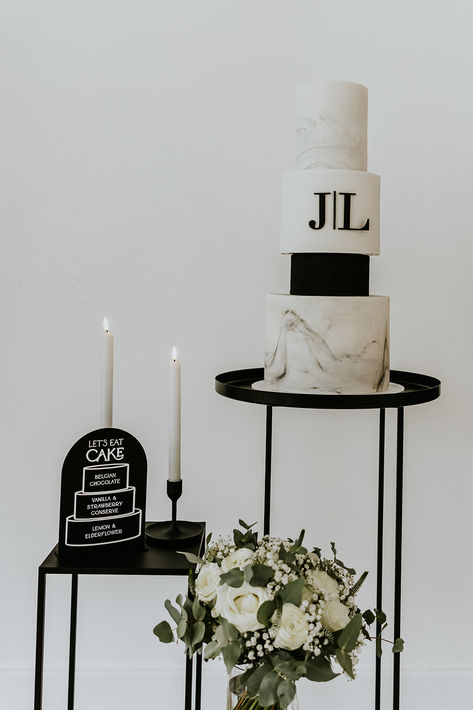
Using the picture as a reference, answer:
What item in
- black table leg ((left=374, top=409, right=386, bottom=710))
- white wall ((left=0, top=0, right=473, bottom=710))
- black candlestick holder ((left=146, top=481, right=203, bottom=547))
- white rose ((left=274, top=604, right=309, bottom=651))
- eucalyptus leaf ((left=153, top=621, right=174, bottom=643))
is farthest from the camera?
white wall ((left=0, top=0, right=473, bottom=710))

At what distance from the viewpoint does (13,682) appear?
1262 millimetres

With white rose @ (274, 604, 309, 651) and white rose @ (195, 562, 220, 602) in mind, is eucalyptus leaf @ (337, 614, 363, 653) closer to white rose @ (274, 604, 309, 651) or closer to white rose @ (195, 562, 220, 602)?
white rose @ (274, 604, 309, 651)

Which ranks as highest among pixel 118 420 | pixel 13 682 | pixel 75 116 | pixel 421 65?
pixel 421 65

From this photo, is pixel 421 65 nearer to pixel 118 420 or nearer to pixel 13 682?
pixel 118 420

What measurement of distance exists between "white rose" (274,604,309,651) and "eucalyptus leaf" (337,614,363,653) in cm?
6

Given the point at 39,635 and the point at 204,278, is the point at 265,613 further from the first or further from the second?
the point at 204,278

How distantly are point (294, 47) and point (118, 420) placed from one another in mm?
853

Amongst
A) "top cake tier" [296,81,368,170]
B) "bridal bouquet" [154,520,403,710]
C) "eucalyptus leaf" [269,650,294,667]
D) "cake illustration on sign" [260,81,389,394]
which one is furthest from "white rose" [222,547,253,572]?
"top cake tier" [296,81,368,170]

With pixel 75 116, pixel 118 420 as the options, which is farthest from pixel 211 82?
pixel 118 420

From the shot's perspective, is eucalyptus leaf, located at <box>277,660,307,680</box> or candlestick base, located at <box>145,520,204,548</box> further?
candlestick base, located at <box>145,520,204,548</box>

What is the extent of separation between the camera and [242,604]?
78 centimetres

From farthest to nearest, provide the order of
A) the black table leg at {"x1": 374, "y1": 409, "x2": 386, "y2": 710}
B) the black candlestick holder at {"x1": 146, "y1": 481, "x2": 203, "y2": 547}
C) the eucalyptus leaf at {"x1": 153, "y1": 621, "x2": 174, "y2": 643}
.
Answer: the black table leg at {"x1": 374, "y1": 409, "x2": 386, "y2": 710} → the black candlestick holder at {"x1": 146, "y1": 481, "x2": 203, "y2": 547} → the eucalyptus leaf at {"x1": 153, "y1": 621, "x2": 174, "y2": 643}

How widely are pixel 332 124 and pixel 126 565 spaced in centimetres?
73

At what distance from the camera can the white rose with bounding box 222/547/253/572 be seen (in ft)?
2.72
